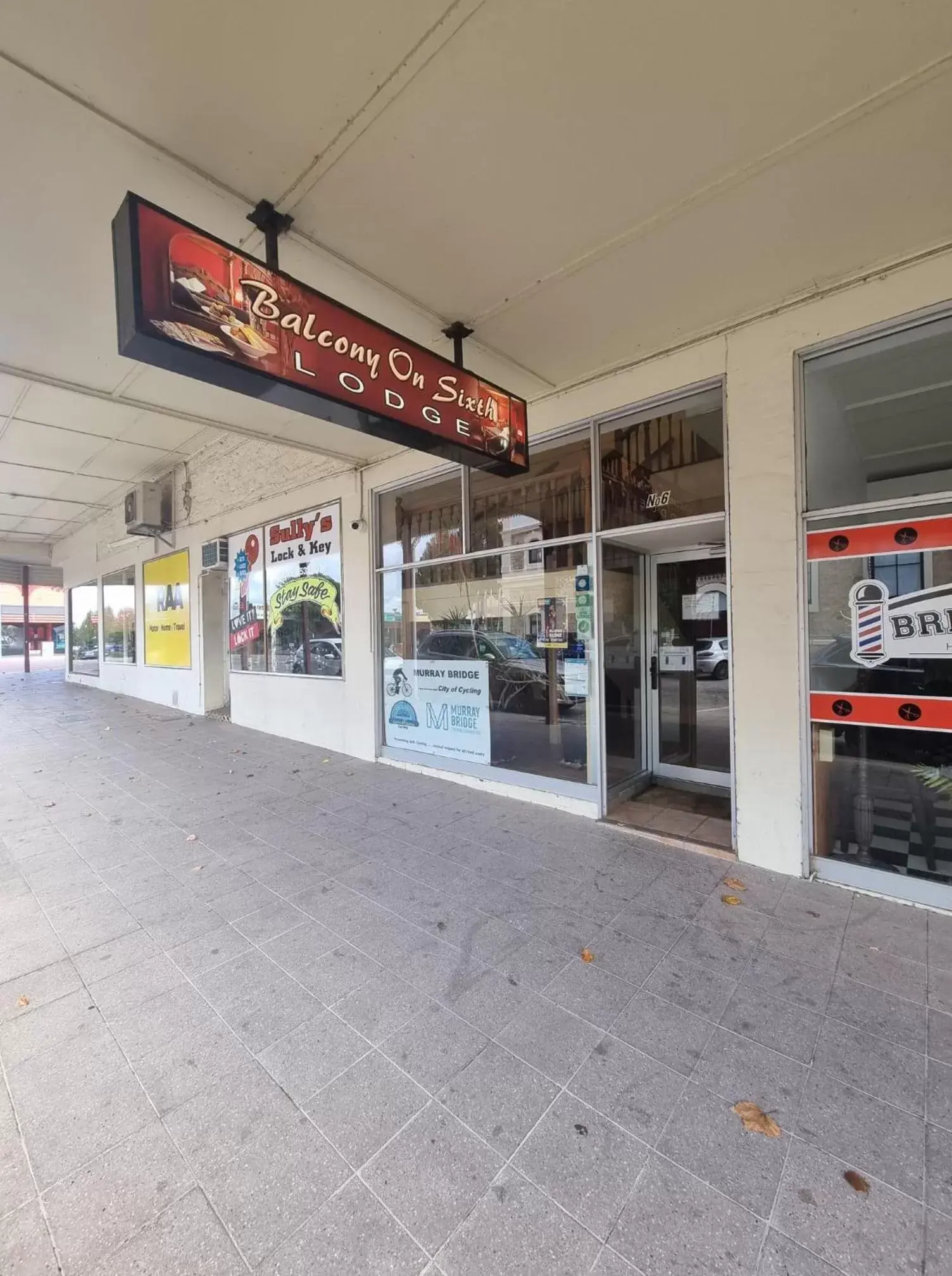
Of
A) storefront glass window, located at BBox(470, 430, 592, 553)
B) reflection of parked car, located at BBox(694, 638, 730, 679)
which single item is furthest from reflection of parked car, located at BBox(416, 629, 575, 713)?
reflection of parked car, located at BBox(694, 638, 730, 679)

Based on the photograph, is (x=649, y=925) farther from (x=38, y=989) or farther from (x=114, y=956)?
(x=38, y=989)

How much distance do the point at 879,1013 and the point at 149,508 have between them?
34.0 ft

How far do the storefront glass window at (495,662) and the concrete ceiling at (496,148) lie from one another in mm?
2019

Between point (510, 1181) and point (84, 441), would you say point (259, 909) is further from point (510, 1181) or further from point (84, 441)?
point (84, 441)

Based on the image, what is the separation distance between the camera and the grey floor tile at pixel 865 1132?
4.86 feet

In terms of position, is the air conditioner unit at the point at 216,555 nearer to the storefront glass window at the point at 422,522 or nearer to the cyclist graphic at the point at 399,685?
the storefront glass window at the point at 422,522

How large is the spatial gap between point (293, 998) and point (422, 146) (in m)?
3.57

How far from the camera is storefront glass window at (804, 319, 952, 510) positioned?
9.84 feet

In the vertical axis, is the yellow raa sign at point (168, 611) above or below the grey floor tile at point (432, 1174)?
above

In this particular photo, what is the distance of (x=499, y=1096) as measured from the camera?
5.67 ft

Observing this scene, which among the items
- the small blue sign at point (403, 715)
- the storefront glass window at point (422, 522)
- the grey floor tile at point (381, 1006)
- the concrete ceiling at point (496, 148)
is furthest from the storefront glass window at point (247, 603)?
the grey floor tile at point (381, 1006)

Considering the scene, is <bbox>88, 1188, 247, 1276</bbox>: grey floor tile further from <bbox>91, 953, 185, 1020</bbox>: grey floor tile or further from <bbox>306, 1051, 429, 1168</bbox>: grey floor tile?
<bbox>91, 953, 185, 1020</bbox>: grey floor tile

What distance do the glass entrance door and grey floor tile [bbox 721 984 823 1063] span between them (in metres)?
2.70

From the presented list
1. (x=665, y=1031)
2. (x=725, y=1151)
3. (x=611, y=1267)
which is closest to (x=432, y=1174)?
(x=611, y=1267)
